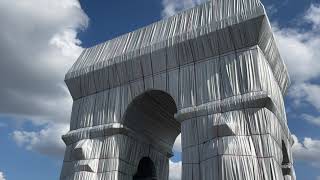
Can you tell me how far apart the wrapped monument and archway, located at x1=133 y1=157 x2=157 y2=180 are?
0.25 feet

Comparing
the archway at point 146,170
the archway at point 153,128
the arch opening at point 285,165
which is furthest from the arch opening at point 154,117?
the arch opening at point 285,165

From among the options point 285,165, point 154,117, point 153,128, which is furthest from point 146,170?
point 285,165

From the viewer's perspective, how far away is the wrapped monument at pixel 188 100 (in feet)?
80.6

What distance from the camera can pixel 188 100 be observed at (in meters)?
27.4

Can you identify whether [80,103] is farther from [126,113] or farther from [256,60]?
[256,60]

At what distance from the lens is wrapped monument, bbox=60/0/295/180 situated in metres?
24.6

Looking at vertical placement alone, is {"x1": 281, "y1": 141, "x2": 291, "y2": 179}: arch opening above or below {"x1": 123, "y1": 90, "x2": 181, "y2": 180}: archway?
below

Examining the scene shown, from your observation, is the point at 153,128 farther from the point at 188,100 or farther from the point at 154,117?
the point at 188,100

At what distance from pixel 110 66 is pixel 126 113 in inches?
154

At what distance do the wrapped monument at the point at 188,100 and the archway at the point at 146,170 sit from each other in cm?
8

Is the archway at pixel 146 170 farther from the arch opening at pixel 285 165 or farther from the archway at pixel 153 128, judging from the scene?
the arch opening at pixel 285 165

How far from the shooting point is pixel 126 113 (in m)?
30.5

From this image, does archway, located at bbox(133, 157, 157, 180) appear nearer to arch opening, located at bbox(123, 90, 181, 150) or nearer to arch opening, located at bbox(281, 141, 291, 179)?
arch opening, located at bbox(123, 90, 181, 150)

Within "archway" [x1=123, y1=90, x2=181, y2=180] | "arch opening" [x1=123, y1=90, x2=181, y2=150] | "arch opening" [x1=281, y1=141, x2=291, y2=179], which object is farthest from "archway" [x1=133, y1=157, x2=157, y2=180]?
"arch opening" [x1=281, y1=141, x2=291, y2=179]
